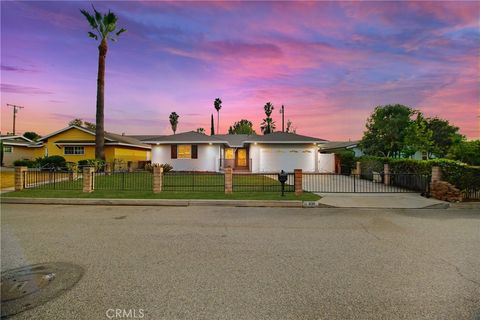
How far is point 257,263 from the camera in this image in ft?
15.8

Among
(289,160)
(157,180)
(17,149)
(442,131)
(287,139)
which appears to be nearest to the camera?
(157,180)

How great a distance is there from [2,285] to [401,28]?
1753cm

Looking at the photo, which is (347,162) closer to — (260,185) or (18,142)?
(260,185)

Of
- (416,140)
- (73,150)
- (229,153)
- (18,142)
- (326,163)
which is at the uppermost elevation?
(18,142)

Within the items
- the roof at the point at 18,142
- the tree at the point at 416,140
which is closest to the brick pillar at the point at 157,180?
Result: the tree at the point at 416,140

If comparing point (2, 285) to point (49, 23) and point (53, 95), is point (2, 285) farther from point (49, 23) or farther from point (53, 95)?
point (53, 95)

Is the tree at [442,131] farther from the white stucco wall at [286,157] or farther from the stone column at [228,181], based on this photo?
the stone column at [228,181]

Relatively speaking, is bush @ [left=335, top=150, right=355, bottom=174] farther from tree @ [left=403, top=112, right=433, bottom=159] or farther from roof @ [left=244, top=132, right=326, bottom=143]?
tree @ [left=403, top=112, right=433, bottom=159]

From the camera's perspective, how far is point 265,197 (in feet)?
40.7

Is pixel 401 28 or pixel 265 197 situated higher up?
pixel 401 28

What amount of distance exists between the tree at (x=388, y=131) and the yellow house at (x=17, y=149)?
1707 inches

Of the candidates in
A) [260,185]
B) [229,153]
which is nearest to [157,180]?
[260,185]

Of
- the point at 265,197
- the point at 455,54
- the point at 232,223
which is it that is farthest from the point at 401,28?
the point at 232,223

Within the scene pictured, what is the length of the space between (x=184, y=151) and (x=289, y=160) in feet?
34.5
